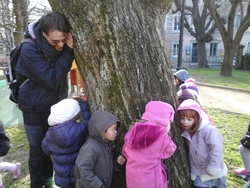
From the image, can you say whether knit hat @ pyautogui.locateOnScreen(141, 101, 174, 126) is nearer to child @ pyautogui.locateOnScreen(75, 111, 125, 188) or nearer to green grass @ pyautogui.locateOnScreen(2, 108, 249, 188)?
child @ pyautogui.locateOnScreen(75, 111, 125, 188)

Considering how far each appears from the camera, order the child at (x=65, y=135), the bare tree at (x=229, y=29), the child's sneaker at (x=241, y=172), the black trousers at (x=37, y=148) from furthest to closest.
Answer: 1. the bare tree at (x=229, y=29)
2. the child's sneaker at (x=241, y=172)
3. the black trousers at (x=37, y=148)
4. the child at (x=65, y=135)

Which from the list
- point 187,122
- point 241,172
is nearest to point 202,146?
point 187,122

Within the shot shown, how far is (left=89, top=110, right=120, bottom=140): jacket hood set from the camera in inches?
73.4

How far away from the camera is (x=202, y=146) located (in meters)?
→ 2.13

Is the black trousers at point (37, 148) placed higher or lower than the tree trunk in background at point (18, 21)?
lower

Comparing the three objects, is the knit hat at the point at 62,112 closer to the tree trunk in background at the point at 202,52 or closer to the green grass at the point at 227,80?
the green grass at the point at 227,80

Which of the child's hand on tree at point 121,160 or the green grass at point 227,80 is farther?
the green grass at point 227,80

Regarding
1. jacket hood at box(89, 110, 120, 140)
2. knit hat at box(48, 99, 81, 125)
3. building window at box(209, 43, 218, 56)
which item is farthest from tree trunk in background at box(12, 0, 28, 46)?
building window at box(209, 43, 218, 56)

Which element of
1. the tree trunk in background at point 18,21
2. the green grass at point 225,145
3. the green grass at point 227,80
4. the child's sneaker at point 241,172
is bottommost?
the green grass at point 227,80

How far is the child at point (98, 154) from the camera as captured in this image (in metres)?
1.83

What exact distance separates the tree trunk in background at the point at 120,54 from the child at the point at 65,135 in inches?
7.8

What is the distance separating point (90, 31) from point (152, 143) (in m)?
1.01

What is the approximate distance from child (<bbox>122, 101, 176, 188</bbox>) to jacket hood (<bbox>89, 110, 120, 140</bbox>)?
0.58ft

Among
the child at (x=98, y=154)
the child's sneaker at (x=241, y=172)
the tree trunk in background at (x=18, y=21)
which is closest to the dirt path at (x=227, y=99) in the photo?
the child's sneaker at (x=241, y=172)
